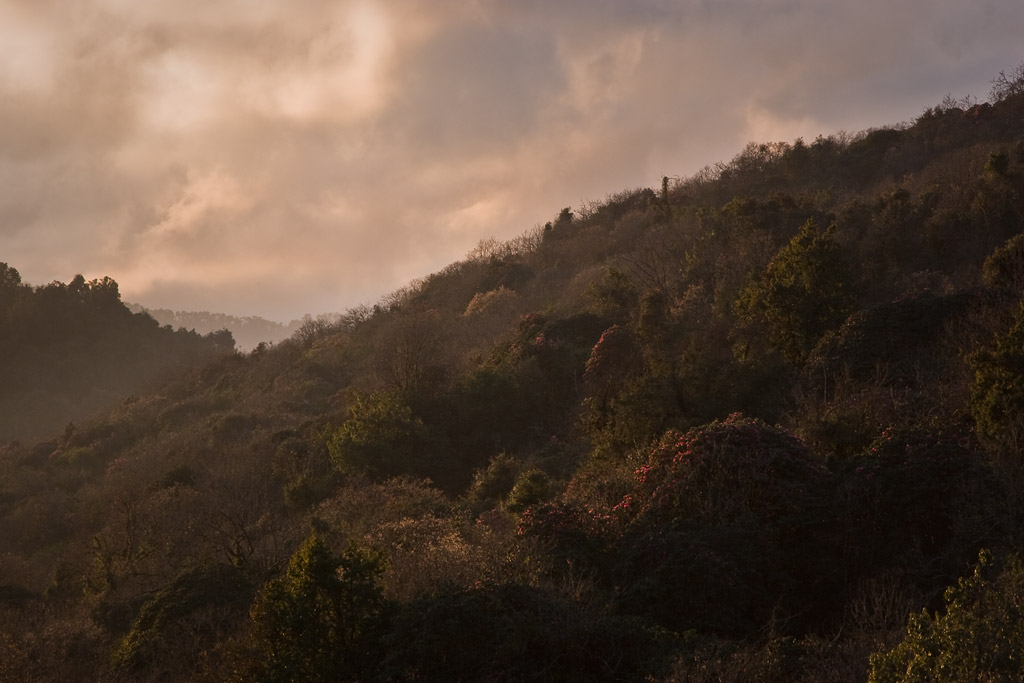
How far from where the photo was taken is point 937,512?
18781mm

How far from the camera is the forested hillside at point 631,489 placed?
15.1 meters

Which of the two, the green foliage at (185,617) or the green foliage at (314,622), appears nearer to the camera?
the green foliage at (314,622)

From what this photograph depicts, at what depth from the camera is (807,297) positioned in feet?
100

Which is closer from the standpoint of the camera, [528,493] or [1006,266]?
[528,493]

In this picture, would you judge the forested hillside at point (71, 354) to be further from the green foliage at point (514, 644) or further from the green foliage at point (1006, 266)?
→ the green foliage at point (514, 644)

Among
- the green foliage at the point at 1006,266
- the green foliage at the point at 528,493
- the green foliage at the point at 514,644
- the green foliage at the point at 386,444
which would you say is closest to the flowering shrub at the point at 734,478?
the green foliage at the point at 528,493

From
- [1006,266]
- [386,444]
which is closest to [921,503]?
[1006,266]

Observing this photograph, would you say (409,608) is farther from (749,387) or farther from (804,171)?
(804,171)

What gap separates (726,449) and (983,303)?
1242 cm

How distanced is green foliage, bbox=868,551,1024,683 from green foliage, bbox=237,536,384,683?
884 centimetres

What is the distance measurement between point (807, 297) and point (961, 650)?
21459 millimetres

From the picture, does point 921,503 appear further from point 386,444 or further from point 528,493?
point 386,444

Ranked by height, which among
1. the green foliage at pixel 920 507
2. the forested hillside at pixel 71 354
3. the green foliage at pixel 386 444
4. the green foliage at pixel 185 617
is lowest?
the green foliage at pixel 920 507

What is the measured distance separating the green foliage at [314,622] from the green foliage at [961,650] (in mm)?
8843
